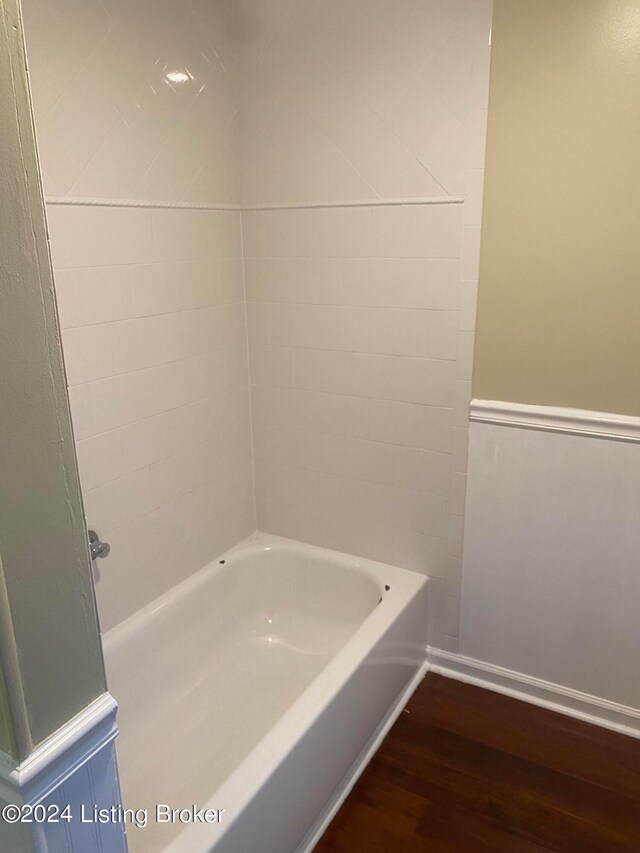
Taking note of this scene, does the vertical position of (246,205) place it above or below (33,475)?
above

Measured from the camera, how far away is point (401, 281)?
83.9 inches

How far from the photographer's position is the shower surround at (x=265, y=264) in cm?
183

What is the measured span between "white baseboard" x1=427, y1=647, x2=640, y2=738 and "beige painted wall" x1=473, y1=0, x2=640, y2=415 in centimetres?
98

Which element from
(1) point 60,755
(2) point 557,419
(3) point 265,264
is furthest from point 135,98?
(1) point 60,755

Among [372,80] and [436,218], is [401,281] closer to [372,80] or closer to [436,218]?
[436,218]

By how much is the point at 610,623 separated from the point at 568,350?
0.88 meters

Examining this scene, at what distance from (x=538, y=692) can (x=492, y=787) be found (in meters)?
0.44

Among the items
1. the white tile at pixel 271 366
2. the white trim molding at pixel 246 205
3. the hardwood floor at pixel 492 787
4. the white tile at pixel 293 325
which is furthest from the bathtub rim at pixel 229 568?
the white trim molding at pixel 246 205

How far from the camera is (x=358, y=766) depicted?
6.38 feet

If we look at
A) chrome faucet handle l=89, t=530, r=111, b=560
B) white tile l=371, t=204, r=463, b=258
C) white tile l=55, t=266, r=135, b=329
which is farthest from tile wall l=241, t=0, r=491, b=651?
chrome faucet handle l=89, t=530, r=111, b=560

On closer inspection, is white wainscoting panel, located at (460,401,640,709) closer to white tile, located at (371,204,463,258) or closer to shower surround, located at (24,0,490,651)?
shower surround, located at (24,0,490,651)

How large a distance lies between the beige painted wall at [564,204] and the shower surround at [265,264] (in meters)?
0.08

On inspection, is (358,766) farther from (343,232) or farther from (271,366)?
(343,232)

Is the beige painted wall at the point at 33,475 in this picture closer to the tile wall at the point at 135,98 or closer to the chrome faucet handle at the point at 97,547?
the chrome faucet handle at the point at 97,547
